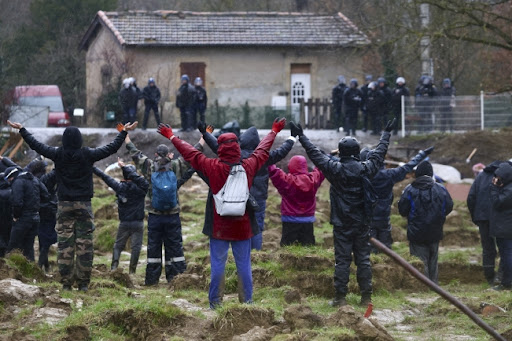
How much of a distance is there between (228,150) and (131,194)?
4039mm

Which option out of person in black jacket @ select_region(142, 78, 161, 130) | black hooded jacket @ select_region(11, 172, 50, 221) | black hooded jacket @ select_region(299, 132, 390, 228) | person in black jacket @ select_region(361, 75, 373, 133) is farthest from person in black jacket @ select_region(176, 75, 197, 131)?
black hooded jacket @ select_region(299, 132, 390, 228)

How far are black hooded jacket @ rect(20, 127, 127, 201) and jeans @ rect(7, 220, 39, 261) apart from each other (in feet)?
8.12

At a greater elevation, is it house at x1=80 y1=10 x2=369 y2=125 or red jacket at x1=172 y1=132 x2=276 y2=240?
house at x1=80 y1=10 x2=369 y2=125

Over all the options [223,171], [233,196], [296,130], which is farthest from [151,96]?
[233,196]

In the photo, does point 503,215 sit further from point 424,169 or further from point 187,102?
point 187,102

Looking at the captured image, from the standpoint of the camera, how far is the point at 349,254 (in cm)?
1024

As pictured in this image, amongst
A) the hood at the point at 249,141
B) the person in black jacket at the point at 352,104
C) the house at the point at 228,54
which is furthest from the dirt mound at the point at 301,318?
the house at the point at 228,54

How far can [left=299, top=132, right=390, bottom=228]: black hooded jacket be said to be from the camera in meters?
10.0

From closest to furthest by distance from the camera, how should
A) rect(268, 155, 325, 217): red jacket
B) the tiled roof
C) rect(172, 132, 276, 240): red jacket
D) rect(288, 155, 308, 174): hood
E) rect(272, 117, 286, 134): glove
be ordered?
1. rect(172, 132, 276, 240): red jacket
2. rect(272, 117, 286, 134): glove
3. rect(268, 155, 325, 217): red jacket
4. rect(288, 155, 308, 174): hood
5. the tiled roof

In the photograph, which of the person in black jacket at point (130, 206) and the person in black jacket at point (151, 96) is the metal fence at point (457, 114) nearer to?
the person in black jacket at point (151, 96)

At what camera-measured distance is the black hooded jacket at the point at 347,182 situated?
10.0m

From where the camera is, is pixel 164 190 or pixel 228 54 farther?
pixel 228 54

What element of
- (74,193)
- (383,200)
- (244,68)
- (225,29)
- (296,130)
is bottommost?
(383,200)

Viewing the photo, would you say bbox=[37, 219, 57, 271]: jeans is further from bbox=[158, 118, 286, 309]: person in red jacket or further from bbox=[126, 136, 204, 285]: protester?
bbox=[158, 118, 286, 309]: person in red jacket
